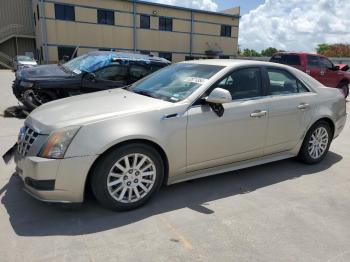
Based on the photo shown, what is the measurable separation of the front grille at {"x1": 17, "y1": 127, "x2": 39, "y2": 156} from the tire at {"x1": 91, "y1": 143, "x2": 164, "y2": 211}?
0.69 metres

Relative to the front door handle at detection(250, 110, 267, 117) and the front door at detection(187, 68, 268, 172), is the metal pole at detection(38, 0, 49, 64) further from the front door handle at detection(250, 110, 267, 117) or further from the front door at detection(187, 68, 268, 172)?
the front door handle at detection(250, 110, 267, 117)

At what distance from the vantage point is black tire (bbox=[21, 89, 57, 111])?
7159mm

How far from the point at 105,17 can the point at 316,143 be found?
28685 millimetres

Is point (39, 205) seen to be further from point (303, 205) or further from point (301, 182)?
point (301, 182)

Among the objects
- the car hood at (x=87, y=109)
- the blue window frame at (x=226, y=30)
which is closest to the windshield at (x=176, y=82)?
the car hood at (x=87, y=109)

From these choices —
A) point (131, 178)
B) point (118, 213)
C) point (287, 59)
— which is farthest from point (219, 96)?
point (287, 59)

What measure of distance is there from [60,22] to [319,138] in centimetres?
2791

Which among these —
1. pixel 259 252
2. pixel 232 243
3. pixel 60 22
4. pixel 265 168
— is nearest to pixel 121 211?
pixel 232 243

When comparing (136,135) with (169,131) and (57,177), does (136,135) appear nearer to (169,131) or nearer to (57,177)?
(169,131)

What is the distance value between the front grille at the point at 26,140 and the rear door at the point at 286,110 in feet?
9.33

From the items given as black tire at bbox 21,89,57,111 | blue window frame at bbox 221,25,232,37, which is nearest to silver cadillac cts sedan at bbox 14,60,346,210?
black tire at bbox 21,89,57,111

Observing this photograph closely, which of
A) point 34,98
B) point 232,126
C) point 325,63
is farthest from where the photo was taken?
point 325,63

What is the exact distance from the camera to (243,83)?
421 centimetres

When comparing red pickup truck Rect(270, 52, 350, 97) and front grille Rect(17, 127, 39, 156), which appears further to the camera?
red pickup truck Rect(270, 52, 350, 97)
